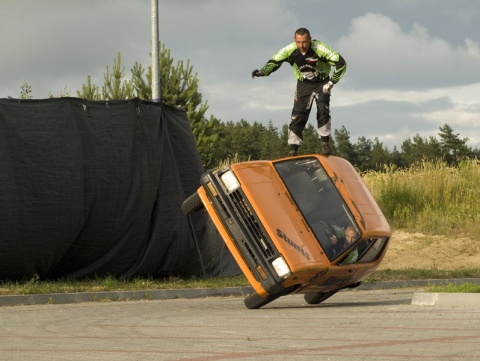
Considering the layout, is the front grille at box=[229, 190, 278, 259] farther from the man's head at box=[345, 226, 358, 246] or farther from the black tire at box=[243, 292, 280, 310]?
the man's head at box=[345, 226, 358, 246]

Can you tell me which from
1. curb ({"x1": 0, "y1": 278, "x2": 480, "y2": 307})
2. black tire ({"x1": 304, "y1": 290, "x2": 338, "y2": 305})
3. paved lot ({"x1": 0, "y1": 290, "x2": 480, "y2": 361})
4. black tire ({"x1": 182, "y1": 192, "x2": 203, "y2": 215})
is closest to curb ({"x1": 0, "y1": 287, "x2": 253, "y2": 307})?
curb ({"x1": 0, "y1": 278, "x2": 480, "y2": 307})

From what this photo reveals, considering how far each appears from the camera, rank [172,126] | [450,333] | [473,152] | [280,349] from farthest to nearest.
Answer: [473,152], [172,126], [450,333], [280,349]

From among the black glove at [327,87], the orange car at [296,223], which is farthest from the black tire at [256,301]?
the black glove at [327,87]

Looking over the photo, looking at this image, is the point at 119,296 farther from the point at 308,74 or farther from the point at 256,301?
the point at 308,74

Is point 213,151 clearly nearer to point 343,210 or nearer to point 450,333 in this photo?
point 343,210

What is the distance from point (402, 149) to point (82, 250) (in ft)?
289

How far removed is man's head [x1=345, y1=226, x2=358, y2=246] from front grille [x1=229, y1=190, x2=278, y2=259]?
98 cm

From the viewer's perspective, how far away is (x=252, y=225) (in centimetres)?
1236

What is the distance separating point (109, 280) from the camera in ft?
52.1

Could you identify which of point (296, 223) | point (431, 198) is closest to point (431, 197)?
point (431, 198)

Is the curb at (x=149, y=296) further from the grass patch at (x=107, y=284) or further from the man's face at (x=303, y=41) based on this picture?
the man's face at (x=303, y=41)

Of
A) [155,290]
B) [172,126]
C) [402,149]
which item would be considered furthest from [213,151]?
[402,149]

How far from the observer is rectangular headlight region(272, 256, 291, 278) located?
38.8 ft

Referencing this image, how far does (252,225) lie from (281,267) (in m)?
0.74
